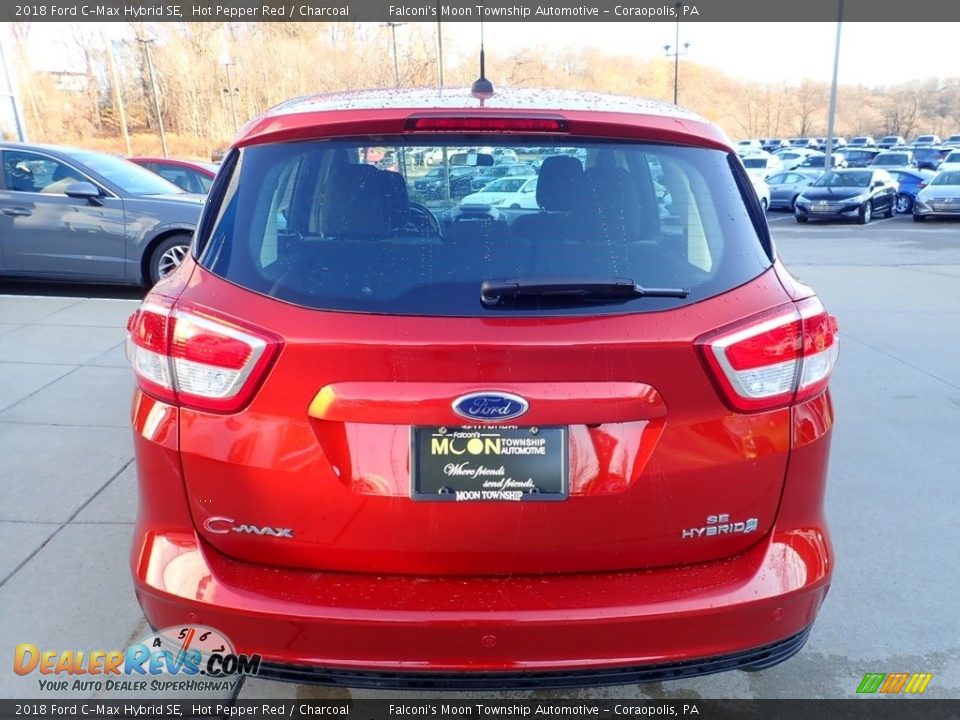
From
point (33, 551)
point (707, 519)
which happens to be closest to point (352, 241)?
point (707, 519)

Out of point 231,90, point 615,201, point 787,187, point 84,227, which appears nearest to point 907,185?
point 787,187

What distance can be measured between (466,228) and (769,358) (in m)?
0.81

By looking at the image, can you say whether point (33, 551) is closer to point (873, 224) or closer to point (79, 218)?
point (79, 218)

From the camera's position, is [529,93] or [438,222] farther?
[529,93]

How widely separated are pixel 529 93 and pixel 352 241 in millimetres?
922

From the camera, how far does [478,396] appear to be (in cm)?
166

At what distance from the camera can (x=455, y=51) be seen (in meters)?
36.7

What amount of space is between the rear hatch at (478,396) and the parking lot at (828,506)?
3.07 ft

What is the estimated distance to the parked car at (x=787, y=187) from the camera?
24.3 m

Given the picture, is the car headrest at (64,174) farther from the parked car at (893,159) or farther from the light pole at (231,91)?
the light pole at (231,91)

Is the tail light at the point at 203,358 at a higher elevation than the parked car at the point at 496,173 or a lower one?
lower

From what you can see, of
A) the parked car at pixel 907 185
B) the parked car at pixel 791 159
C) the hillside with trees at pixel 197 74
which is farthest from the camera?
the hillside with trees at pixel 197 74

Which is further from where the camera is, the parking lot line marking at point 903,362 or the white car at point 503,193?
the parking lot line marking at point 903,362

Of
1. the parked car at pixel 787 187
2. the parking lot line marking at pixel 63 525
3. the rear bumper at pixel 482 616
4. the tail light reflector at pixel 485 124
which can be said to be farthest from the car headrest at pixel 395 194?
the parked car at pixel 787 187
